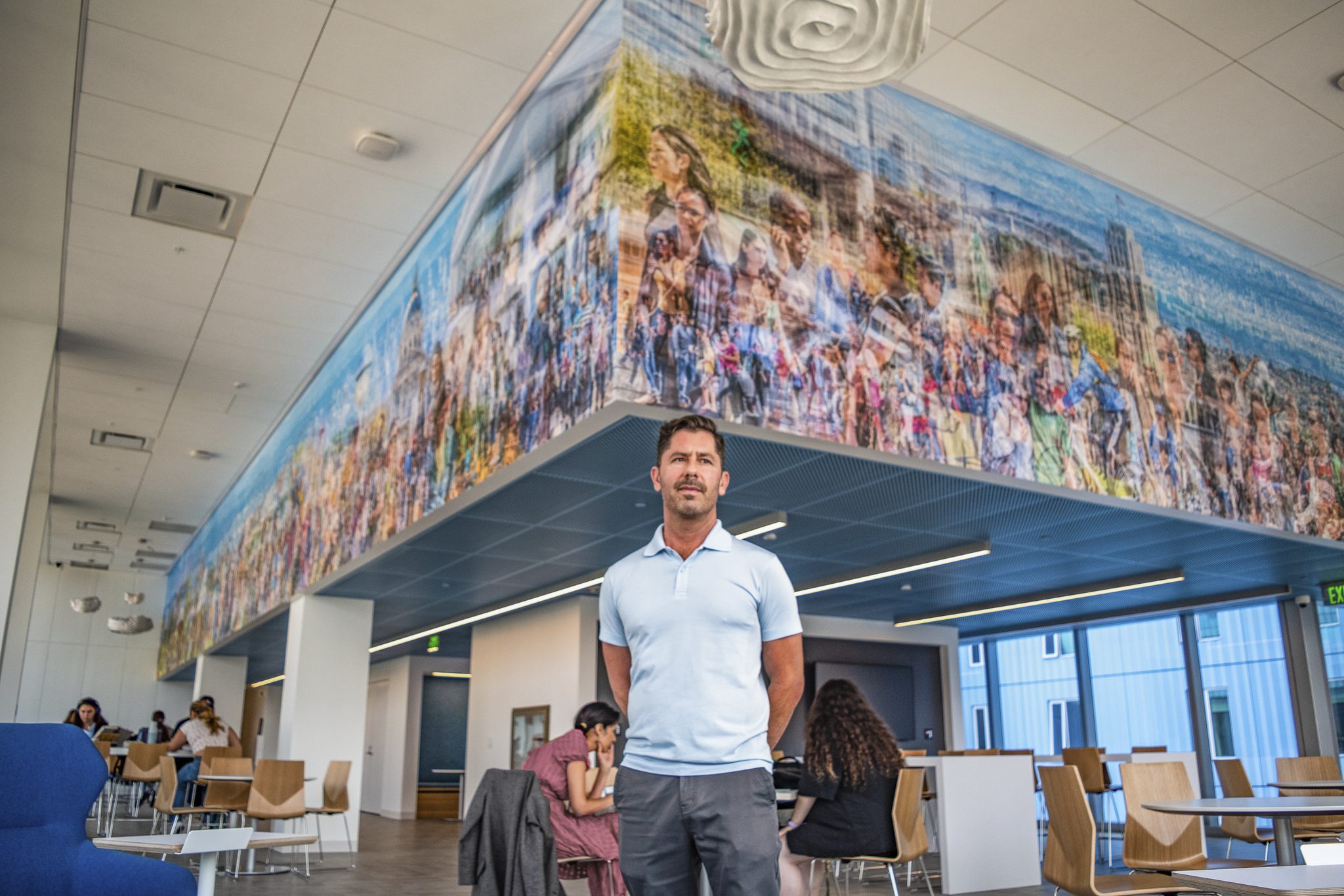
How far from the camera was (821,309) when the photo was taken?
601 cm

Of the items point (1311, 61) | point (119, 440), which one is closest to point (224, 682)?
point (119, 440)

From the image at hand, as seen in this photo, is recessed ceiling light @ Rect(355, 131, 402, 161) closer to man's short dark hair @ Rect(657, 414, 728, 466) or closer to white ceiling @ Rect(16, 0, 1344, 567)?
white ceiling @ Rect(16, 0, 1344, 567)

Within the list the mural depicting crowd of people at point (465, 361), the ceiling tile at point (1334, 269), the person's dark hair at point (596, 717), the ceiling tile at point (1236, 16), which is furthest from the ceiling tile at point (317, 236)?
the ceiling tile at point (1334, 269)

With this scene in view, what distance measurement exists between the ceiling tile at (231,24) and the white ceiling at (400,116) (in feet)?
0.05

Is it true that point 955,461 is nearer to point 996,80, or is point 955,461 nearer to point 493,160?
point 996,80

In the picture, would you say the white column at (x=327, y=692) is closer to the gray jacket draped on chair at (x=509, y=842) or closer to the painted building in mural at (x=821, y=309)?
the painted building in mural at (x=821, y=309)

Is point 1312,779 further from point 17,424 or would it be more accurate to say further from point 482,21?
point 17,424

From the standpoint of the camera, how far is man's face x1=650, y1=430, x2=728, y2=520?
2.15m

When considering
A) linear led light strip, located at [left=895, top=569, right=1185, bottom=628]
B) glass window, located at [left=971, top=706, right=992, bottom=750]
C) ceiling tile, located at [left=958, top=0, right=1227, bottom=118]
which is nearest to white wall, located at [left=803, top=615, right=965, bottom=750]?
linear led light strip, located at [left=895, top=569, right=1185, bottom=628]

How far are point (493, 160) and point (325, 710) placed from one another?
21.9 feet

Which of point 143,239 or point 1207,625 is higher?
point 143,239

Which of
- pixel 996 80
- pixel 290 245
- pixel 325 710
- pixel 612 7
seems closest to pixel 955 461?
pixel 996 80

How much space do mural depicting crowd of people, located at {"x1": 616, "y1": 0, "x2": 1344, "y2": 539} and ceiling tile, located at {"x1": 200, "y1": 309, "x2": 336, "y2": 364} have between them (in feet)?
19.9

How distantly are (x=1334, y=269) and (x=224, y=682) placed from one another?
17915 mm
